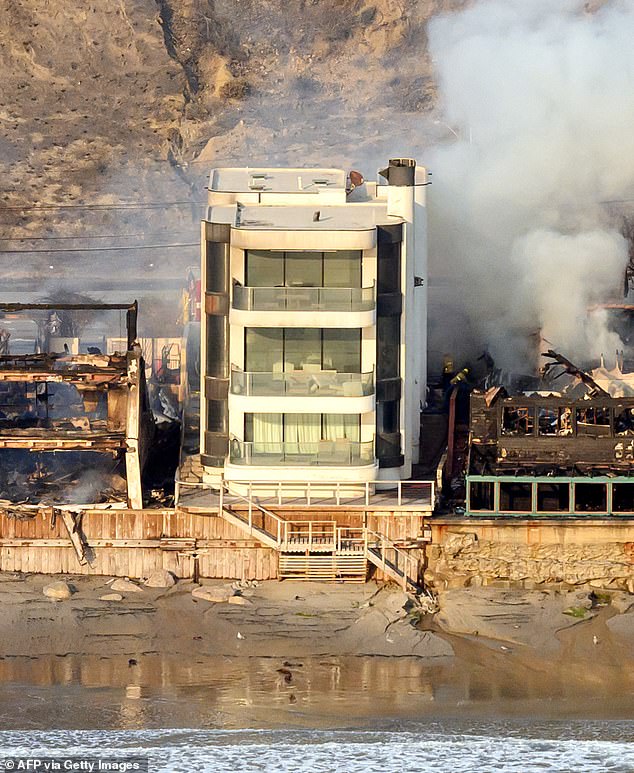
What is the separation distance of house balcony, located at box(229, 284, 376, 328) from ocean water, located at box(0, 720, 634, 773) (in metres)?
13.0

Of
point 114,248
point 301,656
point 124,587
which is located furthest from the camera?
point 114,248

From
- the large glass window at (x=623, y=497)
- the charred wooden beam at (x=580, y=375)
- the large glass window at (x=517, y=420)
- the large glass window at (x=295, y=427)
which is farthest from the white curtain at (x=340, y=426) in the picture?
the charred wooden beam at (x=580, y=375)

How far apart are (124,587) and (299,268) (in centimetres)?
979

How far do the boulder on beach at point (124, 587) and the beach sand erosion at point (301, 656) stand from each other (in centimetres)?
A: 17

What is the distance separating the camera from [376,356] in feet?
162

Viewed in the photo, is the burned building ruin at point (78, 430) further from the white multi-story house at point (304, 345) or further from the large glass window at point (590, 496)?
the large glass window at point (590, 496)

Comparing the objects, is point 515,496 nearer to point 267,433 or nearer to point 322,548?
point 322,548

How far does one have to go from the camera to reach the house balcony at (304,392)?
48500mm

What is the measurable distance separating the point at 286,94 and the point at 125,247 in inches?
1394

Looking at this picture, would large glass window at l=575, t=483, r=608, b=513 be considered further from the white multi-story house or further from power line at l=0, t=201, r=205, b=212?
power line at l=0, t=201, r=205, b=212

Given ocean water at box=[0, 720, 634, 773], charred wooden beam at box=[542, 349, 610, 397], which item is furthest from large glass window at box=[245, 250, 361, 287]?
ocean water at box=[0, 720, 634, 773]

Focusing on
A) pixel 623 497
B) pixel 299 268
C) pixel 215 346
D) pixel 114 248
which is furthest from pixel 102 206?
pixel 623 497

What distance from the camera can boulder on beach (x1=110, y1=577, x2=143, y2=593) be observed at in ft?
154

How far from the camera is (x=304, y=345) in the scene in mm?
49094
